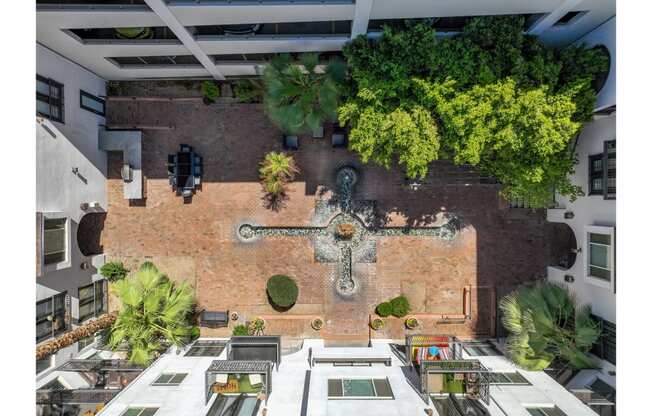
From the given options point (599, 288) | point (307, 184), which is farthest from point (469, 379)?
point (307, 184)

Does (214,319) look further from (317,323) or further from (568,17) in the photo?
(568,17)

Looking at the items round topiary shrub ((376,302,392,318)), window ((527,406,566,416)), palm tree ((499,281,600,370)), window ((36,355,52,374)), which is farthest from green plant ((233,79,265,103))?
window ((527,406,566,416))

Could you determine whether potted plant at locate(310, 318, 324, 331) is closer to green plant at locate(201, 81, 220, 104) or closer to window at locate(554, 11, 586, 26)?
green plant at locate(201, 81, 220, 104)

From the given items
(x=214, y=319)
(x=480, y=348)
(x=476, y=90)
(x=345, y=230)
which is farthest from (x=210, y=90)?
(x=480, y=348)

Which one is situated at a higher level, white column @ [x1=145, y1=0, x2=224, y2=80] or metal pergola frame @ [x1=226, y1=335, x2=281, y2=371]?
white column @ [x1=145, y1=0, x2=224, y2=80]
